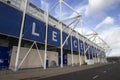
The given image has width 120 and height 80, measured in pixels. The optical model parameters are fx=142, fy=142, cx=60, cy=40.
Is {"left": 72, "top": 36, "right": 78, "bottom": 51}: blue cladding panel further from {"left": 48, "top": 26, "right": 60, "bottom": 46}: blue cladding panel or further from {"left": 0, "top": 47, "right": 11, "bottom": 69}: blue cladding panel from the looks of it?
{"left": 0, "top": 47, "right": 11, "bottom": 69}: blue cladding panel

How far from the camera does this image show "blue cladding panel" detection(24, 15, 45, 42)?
2460cm

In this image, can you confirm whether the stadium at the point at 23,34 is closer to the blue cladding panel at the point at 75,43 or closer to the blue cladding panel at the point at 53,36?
the blue cladding panel at the point at 53,36

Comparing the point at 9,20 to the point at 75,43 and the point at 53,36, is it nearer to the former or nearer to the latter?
the point at 53,36

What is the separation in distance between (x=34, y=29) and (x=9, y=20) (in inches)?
250

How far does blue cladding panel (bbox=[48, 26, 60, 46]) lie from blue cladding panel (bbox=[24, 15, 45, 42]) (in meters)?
2.65

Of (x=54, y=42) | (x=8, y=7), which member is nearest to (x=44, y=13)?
(x=54, y=42)

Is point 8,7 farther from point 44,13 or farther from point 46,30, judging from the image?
point 44,13

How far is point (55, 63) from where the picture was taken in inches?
1551

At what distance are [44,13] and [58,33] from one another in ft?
21.2

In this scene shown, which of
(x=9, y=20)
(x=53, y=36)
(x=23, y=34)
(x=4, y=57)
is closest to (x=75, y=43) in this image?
(x=53, y=36)

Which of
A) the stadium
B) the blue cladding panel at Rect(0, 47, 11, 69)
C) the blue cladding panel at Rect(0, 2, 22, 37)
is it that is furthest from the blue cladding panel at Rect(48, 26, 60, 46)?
the blue cladding panel at Rect(0, 2, 22, 37)

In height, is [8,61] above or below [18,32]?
below

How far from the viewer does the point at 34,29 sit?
87.2 ft

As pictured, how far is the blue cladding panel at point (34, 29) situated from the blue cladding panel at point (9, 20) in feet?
6.84
